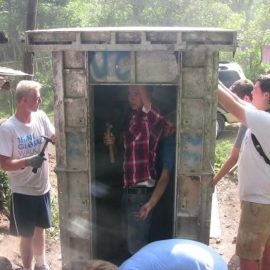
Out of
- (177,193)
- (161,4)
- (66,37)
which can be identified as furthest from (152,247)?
(161,4)

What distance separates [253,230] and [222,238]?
213 centimetres

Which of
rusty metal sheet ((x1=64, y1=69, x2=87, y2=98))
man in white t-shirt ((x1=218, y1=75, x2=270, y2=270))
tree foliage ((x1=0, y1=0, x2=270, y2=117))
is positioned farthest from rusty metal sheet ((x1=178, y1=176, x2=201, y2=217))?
tree foliage ((x1=0, y1=0, x2=270, y2=117))

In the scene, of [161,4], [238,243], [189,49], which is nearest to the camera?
[189,49]

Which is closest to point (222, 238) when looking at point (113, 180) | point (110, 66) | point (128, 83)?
point (113, 180)

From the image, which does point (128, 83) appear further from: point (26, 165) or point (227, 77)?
point (227, 77)

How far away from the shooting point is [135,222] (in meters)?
4.04

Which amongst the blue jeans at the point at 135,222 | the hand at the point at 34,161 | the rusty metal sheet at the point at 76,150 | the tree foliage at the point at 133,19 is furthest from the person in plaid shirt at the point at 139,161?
the tree foliage at the point at 133,19

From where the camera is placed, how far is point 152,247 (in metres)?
2.79

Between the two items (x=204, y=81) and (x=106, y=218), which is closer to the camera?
(x=204, y=81)

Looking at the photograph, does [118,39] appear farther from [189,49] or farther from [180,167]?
[180,167]

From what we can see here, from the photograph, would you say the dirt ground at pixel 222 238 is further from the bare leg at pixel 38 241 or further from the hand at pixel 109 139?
the hand at pixel 109 139

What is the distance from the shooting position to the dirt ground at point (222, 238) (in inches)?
196

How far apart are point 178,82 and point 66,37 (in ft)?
3.44

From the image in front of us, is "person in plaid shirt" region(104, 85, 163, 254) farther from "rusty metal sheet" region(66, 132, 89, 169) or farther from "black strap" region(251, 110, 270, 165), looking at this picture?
"black strap" region(251, 110, 270, 165)
